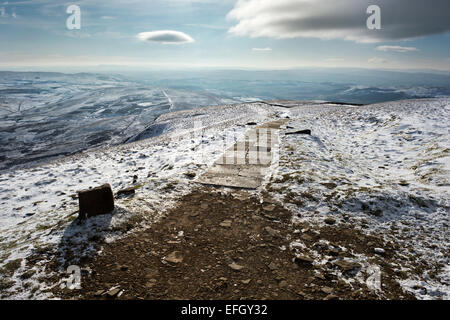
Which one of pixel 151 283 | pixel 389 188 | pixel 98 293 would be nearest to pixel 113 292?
pixel 98 293

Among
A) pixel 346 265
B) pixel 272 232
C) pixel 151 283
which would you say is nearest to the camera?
pixel 151 283

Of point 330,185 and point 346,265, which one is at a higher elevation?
point 330,185

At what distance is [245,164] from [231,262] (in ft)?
21.6

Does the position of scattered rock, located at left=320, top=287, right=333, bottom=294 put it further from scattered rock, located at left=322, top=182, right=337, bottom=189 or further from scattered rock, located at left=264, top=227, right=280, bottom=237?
scattered rock, located at left=322, top=182, right=337, bottom=189

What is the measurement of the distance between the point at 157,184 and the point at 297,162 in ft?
22.1

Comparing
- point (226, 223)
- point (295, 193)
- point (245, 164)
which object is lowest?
point (226, 223)

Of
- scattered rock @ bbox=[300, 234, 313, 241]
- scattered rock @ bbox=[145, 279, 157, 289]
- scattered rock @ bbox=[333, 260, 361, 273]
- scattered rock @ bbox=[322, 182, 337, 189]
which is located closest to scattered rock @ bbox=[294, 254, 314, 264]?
scattered rock @ bbox=[333, 260, 361, 273]

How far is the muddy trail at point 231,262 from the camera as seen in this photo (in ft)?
16.4

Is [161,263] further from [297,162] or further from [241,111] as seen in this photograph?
[241,111]

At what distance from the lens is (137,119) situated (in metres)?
→ 109

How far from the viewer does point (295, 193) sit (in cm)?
891

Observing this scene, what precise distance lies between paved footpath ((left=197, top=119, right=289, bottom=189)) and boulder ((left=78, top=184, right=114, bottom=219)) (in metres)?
3.98

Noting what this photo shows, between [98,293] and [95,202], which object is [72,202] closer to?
[95,202]

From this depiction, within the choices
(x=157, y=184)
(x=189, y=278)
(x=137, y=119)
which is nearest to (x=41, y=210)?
(x=157, y=184)
